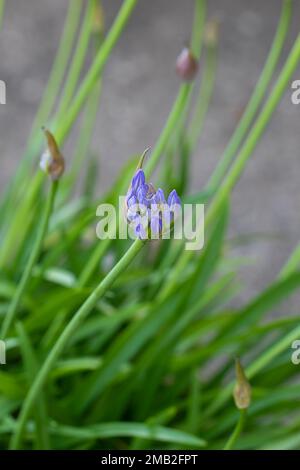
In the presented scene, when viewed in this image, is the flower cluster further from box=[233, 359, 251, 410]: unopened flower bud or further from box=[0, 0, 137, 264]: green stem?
box=[0, 0, 137, 264]: green stem

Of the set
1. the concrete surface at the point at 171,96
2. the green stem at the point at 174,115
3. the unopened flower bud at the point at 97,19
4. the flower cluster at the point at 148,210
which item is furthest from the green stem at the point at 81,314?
the concrete surface at the point at 171,96

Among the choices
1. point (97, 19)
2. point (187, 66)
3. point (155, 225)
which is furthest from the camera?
point (97, 19)

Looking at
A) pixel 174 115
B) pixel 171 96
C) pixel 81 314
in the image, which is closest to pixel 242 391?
pixel 81 314

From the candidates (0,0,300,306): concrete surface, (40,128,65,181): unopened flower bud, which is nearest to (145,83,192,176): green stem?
(40,128,65,181): unopened flower bud

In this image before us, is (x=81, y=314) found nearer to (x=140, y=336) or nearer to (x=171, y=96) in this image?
(x=140, y=336)

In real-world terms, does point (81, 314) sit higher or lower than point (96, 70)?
lower
